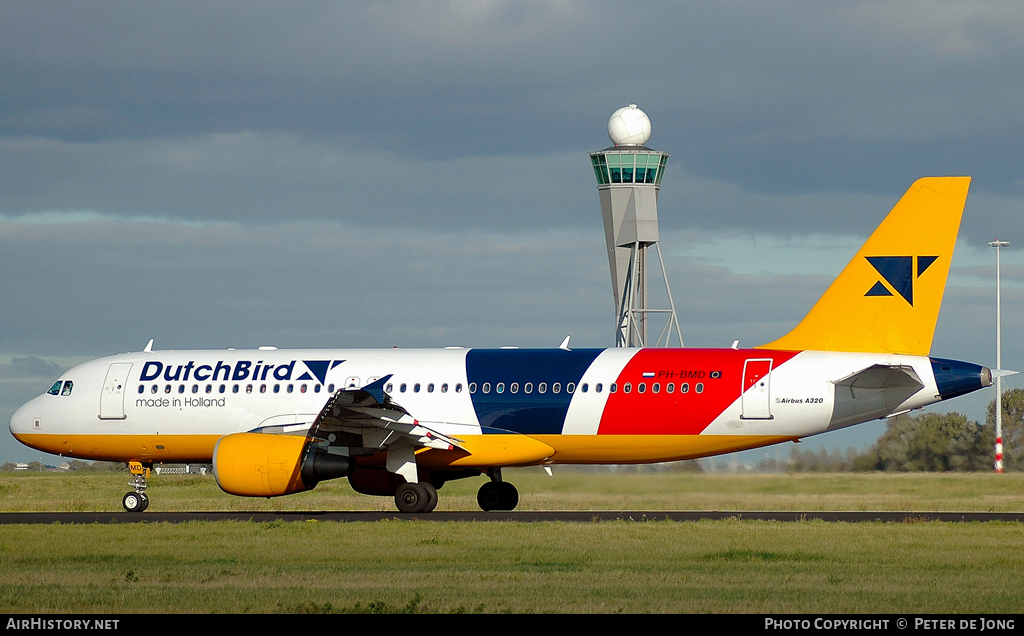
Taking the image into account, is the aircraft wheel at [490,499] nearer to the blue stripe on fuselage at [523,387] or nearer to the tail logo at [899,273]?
the blue stripe on fuselage at [523,387]

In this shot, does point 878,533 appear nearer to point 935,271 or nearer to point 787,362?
point 787,362

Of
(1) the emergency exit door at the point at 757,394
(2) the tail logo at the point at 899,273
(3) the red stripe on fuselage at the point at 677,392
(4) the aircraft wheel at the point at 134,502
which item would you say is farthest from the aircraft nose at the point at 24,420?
(2) the tail logo at the point at 899,273

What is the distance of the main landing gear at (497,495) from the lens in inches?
1120

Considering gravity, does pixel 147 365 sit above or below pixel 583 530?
above

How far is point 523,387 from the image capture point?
2700 cm

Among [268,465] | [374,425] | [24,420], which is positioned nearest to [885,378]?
[374,425]

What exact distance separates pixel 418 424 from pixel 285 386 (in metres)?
3.75

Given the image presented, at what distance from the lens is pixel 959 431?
35.9 metres

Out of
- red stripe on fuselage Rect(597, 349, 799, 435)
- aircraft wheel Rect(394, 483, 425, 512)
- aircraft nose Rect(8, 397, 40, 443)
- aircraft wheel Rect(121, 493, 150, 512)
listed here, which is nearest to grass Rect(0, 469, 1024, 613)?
red stripe on fuselage Rect(597, 349, 799, 435)

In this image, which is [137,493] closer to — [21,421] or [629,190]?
[21,421]

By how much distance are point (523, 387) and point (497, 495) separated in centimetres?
303

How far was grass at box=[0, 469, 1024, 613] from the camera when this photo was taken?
12898 millimetres

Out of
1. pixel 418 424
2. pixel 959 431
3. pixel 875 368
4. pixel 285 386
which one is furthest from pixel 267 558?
pixel 959 431

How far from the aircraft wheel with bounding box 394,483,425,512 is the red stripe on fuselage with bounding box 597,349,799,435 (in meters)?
4.00
